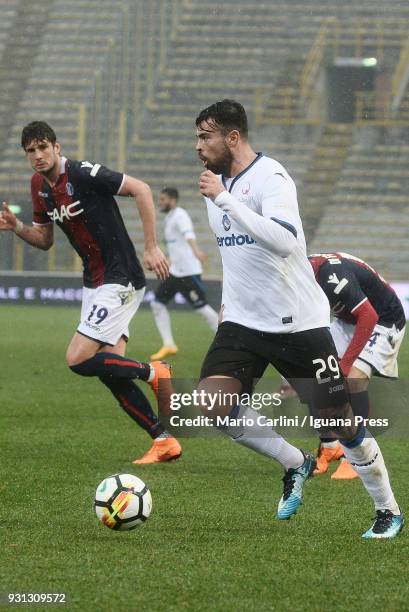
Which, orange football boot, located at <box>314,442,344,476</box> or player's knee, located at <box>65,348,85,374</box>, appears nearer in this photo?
player's knee, located at <box>65,348,85,374</box>

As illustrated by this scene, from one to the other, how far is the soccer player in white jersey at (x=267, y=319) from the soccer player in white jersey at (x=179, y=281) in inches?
368

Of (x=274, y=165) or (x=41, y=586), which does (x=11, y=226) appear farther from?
(x=41, y=586)

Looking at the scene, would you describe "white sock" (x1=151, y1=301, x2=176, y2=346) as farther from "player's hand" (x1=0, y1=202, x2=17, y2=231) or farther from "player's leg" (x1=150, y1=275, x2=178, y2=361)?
"player's hand" (x1=0, y1=202, x2=17, y2=231)

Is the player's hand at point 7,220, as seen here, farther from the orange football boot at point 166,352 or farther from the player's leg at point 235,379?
the orange football boot at point 166,352

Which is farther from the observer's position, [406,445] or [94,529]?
[406,445]

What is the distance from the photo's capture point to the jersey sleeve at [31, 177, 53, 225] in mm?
7496

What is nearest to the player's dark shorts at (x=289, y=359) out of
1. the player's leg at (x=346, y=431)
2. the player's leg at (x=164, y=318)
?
the player's leg at (x=346, y=431)

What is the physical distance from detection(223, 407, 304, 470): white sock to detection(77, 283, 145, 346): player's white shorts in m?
1.85

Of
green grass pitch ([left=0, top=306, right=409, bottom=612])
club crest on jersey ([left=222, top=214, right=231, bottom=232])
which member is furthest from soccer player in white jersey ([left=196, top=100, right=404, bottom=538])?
green grass pitch ([left=0, top=306, right=409, bottom=612])

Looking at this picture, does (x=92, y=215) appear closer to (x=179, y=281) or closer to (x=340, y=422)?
(x=340, y=422)

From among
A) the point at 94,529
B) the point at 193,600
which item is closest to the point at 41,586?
the point at 193,600

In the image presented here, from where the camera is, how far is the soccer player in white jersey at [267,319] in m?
5.40

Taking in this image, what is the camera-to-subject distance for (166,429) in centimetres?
757

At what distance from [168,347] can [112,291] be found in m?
7.66
